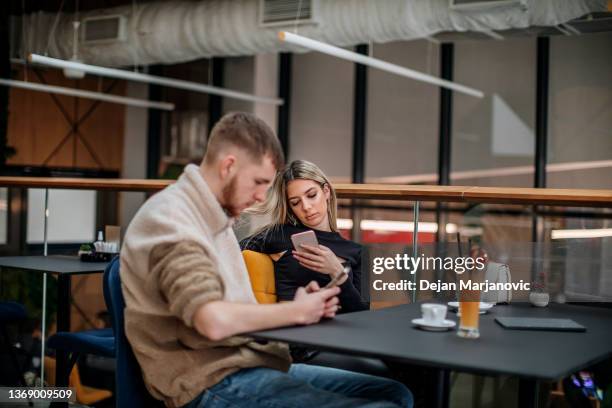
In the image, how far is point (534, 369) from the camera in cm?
155

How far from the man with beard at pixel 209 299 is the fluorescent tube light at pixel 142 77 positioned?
165 inches

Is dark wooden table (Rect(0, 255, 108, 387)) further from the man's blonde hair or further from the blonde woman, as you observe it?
the man's blonde hair

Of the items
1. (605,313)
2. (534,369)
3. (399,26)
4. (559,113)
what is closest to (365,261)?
(605,313)

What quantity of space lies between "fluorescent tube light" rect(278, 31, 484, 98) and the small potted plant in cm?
253

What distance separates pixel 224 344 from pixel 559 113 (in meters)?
5.10

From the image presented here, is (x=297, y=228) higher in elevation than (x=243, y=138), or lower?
lower

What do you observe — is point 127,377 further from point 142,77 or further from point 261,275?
point 142,77

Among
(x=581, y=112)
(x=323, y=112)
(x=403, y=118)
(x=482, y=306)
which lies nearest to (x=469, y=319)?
(x=482, y=306)

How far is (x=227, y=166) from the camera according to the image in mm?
1900

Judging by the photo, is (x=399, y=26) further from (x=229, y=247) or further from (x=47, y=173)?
(x=47, y=173)

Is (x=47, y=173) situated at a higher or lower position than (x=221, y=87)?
lower

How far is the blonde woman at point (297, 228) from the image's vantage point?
278 centimetres

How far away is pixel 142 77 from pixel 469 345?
5066mm

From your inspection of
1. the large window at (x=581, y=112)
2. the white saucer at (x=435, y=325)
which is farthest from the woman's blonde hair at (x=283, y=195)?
the large window at (x=581, y=112)
